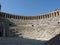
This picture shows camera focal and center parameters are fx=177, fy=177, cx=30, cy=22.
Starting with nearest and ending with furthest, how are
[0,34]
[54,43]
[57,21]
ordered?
[54,43]
[0,34]
[57,21]

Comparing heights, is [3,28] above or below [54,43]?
below

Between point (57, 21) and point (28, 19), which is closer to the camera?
point (57, 21)

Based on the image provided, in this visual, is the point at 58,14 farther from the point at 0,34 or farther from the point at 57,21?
the point at 0,34

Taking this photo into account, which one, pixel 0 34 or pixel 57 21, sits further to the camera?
pixel 57 21

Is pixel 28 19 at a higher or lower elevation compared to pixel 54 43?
lower

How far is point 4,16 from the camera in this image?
51000 millimetres

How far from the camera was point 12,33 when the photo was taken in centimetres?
3384

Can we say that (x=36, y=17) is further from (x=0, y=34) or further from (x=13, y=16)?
(x=0, y=34)

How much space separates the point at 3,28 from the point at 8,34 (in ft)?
4.79

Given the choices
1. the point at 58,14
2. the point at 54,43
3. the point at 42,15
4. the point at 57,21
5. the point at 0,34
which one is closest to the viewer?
the point at 54,43

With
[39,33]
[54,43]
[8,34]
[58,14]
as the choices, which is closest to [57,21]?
[58,14]

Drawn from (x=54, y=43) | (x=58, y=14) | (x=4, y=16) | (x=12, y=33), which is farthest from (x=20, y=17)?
(x=54, y=43)

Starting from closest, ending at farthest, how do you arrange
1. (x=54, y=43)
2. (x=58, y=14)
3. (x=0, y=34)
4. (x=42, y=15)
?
(x=54, y=43), (x=0, y=34), (x=58, y=14), (x=42, y=15)

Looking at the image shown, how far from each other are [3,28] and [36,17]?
22.6 metres
